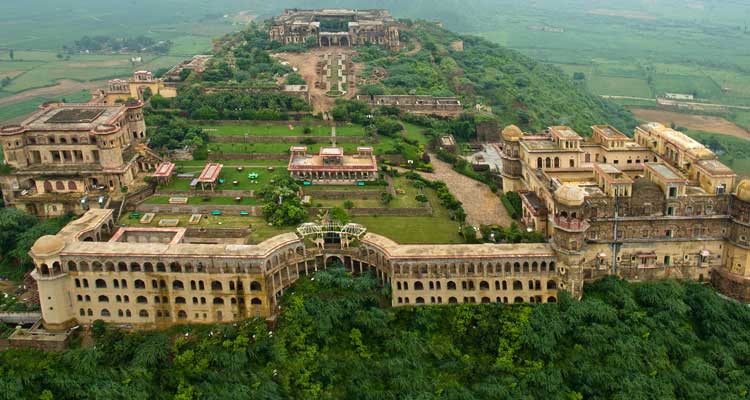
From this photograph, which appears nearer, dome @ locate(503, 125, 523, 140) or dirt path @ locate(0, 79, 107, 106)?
dome @ locate(503, 125, 523, 140)

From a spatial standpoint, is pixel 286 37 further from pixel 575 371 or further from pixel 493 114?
pixel 575 371

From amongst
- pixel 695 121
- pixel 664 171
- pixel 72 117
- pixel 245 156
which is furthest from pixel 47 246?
pixel 695 121

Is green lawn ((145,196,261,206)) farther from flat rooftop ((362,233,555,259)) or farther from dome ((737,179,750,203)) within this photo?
dome ((737,179,750,203))

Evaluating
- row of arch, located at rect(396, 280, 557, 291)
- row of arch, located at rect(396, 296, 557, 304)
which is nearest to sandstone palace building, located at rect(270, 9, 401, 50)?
row of arch, located at rect(396, 280, 557, 291)

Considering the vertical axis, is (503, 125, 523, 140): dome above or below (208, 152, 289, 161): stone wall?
above

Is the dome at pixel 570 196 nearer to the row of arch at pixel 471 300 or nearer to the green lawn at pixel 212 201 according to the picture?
the row of arch at pixel 471 300

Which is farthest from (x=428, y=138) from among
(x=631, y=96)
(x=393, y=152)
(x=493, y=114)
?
(x=631, y=96)
